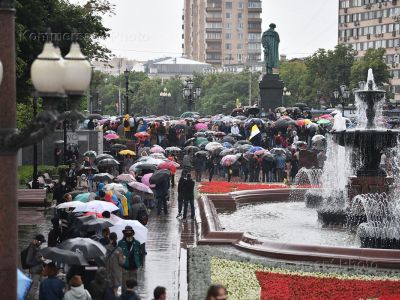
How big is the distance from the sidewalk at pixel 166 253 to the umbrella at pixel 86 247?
1.89 metres

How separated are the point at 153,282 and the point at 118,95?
5587 inches

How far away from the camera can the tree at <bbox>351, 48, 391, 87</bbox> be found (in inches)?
3967

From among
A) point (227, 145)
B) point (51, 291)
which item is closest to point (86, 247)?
→ point (51, 291)

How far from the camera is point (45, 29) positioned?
3359 cm

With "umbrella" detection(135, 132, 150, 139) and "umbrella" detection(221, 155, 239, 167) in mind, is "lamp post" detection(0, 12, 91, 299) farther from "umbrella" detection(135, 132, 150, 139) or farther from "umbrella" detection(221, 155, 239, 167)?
"umbrella" detection(135, 132, 150, 139)

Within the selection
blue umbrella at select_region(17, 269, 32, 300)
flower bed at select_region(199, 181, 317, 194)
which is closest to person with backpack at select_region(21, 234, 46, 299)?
blue umbrella at select_region(17, 269, 32, 300)

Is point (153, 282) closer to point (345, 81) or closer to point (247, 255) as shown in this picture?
point (247, 255)

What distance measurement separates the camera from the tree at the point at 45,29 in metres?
31.7

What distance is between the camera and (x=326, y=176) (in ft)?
116

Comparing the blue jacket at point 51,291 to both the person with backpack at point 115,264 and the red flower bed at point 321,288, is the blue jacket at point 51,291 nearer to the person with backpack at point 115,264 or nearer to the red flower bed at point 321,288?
the person with backpack at point 115,264

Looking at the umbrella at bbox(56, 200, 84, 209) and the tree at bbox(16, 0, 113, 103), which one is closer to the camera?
the umbrella at bbox(56, 200, 84, 209)

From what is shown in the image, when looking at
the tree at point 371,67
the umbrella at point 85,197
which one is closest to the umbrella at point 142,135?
the umbrella at point 85,197

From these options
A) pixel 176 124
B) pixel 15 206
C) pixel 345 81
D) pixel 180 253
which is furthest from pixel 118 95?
pixel 15 206

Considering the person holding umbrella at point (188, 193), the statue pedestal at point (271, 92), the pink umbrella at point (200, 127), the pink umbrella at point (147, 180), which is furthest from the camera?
the statue pedestal at point (271, 92)
